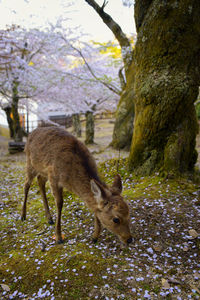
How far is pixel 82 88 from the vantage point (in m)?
15.8

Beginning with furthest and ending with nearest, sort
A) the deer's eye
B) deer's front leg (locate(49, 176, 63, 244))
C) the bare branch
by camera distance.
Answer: the bare branch → deer's front leg (locate(49, 176, 63, 244)) → the deer's eye

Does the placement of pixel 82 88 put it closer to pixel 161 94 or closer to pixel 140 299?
pixel 161 94

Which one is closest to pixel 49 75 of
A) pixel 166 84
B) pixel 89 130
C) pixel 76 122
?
pixel 89 130

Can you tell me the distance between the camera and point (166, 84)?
4.93 m

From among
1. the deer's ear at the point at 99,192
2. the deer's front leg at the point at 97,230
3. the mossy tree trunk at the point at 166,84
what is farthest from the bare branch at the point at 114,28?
the deer's front leg at the point at 97,230

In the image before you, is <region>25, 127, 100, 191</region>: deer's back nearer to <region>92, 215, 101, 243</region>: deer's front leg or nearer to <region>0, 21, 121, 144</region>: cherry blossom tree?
<region>92, 215, 101, 243</region>: deer's front leg

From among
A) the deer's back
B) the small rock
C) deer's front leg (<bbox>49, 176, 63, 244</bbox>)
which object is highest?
the deer's back

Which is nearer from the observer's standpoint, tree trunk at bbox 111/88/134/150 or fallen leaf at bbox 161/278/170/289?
fallen leaf at bbox 161/278/170/289

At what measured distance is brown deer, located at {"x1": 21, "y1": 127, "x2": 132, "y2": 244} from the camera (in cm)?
311

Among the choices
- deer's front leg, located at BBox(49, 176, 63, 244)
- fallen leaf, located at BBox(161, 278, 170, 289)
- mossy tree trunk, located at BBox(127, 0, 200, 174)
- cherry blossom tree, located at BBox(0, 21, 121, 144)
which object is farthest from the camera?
cherry blossom tree, located at BBox(0, 21, 121, 144)

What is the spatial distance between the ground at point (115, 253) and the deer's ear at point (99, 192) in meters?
0.75

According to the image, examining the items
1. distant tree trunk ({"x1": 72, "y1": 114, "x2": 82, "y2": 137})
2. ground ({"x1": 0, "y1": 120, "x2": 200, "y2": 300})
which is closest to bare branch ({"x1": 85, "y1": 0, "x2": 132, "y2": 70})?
ground ({"x1": 0, "y1": 120, "x2": 200, "y2": 300})

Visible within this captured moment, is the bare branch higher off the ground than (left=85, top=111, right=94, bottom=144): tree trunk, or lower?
higher

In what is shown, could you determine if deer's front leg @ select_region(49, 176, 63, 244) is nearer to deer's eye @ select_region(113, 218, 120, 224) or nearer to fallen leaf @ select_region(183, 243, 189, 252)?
deer's eye @ select_region(113, 218, 120, 224)
